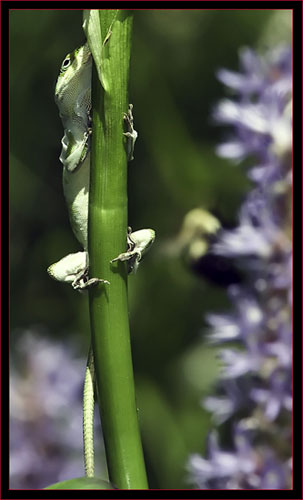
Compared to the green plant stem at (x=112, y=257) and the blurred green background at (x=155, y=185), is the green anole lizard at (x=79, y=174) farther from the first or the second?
the blurred green background at (x=155, y=185)

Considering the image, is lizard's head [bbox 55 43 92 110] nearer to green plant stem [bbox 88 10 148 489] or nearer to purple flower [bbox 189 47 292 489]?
green plant stem [bbox 88 10 148 489]

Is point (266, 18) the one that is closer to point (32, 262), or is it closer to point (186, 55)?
point (186, 55)

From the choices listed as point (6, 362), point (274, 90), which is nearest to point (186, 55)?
point (274, 90)

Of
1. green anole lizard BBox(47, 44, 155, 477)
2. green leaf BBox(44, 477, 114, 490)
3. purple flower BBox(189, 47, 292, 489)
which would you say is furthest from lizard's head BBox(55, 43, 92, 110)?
purple flower BBox(189, 47, 292, 489)

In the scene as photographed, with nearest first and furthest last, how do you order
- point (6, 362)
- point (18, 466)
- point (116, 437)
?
point (116, 437) → point (6, 362) → point (18, 466)

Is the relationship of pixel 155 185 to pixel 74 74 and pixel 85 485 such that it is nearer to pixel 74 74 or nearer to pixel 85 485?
pixel 74 74
